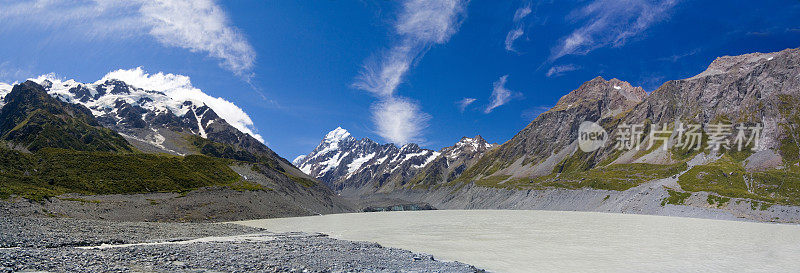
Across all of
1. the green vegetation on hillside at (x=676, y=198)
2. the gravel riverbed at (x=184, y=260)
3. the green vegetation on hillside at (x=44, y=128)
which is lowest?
the gravel riverbed at (x=184, y=260)

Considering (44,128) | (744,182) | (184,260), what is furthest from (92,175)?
(744,182)

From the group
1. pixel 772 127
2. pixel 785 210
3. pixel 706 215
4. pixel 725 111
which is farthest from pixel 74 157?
pixel 725 111

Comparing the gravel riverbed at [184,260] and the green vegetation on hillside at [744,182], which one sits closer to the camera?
the gravel riverbed at [184,260]

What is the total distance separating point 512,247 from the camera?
124 ft

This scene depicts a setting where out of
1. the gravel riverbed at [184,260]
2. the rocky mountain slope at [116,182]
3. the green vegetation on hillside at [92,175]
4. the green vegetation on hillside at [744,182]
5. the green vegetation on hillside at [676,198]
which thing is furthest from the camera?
the green vegetation on hillside at [676,198]

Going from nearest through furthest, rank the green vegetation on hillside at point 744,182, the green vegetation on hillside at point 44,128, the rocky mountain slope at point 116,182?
the rocky mountain slope at point 116,182
the green vegetation on hillside at point 744,182
the green vegetation on hillside at point 44,128

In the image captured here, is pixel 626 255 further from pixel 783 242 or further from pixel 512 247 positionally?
pixel 783 242

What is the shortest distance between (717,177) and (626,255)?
131617 mm

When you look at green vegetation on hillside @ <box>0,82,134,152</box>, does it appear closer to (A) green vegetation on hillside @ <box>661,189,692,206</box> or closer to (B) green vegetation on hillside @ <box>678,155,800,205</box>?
(A) green vegetation on hillside @ <box>661,189,692,206</box>

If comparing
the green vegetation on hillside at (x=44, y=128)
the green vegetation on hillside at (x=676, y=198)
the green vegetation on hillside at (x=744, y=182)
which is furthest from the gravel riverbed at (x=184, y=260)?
the green vegetation on hillside at (x=44, y=128)

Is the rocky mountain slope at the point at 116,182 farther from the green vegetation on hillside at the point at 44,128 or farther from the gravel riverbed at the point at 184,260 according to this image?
the gravel riverbed at the point at 184,260

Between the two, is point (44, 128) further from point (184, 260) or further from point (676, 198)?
point (676, 198)

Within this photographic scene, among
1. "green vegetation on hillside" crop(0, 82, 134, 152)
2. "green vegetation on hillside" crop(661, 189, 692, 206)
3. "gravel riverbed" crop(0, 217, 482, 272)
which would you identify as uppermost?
"green vegetation on hillside" crop(0, 82, 134, 152)

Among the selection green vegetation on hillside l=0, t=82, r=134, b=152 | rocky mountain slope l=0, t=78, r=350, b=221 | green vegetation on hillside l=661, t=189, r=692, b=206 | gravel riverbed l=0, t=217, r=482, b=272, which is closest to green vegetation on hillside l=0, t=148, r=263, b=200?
rocky mountain slope l=0, t=78, r=350, b=221
